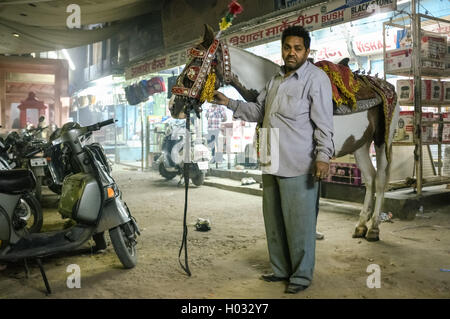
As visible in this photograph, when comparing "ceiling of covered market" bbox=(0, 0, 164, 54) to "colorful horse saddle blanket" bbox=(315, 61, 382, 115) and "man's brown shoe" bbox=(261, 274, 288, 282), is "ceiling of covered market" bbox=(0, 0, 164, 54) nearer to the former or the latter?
"colorful horse saddle blanket" bbox=(315, 61, 382, 115)

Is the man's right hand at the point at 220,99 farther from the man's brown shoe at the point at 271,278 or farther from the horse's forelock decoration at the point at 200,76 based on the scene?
the man's brown shoe at the point at 271,278

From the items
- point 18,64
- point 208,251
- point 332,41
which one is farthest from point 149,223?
point 18,64

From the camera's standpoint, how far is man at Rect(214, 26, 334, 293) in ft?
9.25

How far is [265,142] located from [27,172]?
201 centimetres

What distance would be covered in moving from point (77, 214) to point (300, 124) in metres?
2.03

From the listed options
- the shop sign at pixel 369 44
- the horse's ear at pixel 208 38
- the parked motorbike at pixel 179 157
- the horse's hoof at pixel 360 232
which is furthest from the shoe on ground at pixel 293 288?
the shop sign at pixel 369 44

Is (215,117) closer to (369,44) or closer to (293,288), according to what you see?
(369,44)

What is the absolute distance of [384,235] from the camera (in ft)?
15.2

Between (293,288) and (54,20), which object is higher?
(54,20)

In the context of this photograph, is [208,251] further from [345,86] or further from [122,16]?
[122,16]

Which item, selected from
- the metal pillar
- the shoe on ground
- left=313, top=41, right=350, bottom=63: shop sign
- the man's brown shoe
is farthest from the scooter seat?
left=313, top=41, right=350, bottom=63: shop sign

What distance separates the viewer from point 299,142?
2865 mm

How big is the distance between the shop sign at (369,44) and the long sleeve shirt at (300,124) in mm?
7676

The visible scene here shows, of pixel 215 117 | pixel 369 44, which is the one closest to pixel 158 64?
pixel 215 117
